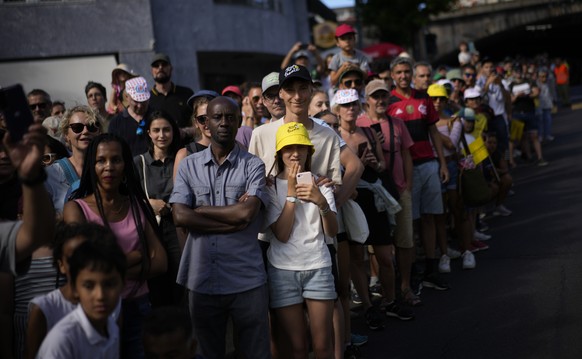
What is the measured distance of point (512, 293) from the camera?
298 inches

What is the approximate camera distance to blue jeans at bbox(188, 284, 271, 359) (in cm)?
479

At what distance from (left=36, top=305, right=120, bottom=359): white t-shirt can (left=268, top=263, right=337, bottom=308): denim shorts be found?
164 cm

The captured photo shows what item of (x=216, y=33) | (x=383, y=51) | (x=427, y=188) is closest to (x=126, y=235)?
(x=427, y=188)

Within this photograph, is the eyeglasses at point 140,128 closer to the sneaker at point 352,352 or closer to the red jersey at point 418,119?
the sneaker at point 352,352

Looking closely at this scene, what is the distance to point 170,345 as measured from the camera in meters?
3.94

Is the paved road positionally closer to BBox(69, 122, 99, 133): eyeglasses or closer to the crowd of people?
the crowd of people

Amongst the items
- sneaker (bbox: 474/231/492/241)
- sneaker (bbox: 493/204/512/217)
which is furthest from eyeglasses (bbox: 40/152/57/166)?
sneaker (bbox: 493/204/512/217)

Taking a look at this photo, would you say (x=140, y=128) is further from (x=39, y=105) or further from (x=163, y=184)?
(x=39, y=105)

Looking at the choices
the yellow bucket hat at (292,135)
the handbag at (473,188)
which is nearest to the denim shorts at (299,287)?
the yellow bucket hat at (292,135)

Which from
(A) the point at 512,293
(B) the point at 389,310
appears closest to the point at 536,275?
(A) the point at 512,293

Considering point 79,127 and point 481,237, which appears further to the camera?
Result: point 481,237

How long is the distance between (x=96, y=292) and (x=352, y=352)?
3136 mm

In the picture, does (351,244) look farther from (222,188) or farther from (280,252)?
(222,188)

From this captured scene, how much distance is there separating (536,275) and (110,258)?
18.6 ft
